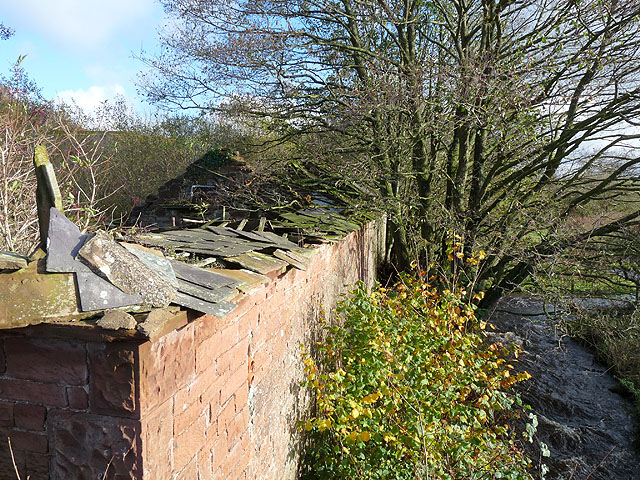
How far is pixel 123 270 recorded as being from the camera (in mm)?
1496

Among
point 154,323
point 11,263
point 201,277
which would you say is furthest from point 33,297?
point 201,277

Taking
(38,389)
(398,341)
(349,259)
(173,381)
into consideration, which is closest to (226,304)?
(173,381)

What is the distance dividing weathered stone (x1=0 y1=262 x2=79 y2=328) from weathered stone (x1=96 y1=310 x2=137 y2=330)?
116mm

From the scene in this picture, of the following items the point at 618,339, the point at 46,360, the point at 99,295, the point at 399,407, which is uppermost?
the point at 99,295

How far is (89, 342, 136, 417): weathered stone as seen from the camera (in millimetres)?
1457

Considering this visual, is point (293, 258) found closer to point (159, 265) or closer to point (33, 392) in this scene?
point (159, 265)

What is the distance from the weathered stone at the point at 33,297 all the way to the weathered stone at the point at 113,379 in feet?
0.61

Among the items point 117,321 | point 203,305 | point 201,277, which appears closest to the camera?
point 117,321

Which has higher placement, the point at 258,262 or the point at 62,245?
the point at 62,245

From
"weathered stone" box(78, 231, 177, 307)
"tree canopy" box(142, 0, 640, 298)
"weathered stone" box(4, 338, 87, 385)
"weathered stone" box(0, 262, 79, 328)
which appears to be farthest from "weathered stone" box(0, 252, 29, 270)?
"tree canopy" box(142, 0, 640, 298)

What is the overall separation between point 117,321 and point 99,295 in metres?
0.15

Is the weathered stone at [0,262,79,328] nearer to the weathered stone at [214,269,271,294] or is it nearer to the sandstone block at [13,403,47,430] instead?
the sandstone block at [13,403,47,430]

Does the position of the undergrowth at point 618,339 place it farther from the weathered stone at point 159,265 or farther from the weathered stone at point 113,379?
the weathered stone at point 113,379

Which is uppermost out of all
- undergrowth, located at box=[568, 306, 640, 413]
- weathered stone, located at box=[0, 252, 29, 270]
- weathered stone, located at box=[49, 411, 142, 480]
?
weathered stone, located at box=[0, 252, 29, 270]
